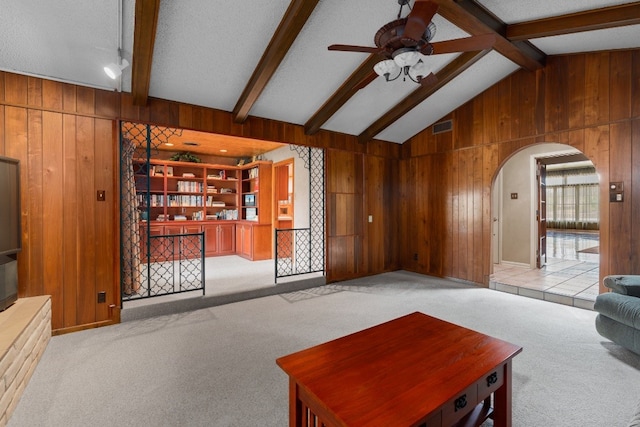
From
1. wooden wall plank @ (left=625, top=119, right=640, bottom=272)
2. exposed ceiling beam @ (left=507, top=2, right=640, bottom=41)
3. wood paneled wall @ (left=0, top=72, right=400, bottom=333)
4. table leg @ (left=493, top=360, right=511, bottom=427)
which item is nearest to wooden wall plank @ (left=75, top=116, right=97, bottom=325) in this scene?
wood paneled wall @ (left=0, top=72, right=400, bottom=333)

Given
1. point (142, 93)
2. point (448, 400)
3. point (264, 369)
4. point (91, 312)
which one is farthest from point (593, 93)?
point (91, 312)

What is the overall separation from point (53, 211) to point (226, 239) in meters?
4.46

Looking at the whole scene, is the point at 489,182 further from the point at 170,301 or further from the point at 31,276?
the point at 31,276

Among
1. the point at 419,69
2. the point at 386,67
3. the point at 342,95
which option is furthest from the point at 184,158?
the point at 419,69

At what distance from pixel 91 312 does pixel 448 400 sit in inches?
141

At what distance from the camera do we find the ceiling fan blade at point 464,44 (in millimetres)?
2066

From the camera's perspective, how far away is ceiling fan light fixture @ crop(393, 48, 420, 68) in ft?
6.80

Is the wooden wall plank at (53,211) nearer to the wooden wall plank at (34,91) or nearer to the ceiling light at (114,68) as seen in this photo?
the wooden wall plank at (34,91)

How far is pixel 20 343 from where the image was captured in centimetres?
204

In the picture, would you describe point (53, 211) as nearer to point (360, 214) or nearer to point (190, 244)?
point (190, 244)

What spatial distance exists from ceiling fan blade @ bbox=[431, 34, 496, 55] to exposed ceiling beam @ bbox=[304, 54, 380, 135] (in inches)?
31.2

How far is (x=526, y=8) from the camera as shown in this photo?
2.96 metres

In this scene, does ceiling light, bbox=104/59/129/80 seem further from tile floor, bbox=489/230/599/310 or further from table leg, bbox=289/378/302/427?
tile floor, bbox=489/230/599/310

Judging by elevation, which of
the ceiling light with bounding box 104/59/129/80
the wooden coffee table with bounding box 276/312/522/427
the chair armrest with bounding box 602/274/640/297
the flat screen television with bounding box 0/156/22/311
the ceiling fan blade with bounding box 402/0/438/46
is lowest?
the wooden coffee table with bounding box 276/312/522/427
